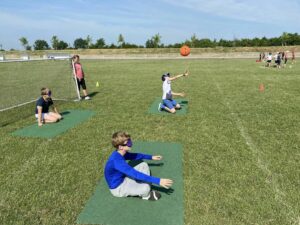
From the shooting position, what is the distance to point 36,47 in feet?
328

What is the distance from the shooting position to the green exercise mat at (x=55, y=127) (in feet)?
25.6

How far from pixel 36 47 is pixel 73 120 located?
336 feet

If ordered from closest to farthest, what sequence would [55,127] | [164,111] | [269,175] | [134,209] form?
[134,209]
[269,175]
[55,127]
[164,111]

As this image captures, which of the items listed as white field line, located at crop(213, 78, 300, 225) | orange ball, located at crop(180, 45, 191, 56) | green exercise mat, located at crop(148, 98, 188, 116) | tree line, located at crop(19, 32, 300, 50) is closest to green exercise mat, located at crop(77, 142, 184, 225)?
white field line, located at crop(213, 78, 300, 225)

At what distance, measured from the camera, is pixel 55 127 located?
8352 mm

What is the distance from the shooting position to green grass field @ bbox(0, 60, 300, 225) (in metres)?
4.24

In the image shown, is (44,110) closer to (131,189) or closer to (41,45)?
(131,189)

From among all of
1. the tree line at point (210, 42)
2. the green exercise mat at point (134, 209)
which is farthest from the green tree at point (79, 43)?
the green exercise mat at point (134, 209)

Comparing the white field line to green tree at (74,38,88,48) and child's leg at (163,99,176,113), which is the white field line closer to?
child's leg at (163,99,176,113)

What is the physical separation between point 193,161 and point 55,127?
4.68 meters

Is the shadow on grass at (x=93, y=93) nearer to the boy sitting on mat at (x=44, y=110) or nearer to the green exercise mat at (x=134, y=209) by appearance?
the boy sitting on mat at (x=44, y=110)

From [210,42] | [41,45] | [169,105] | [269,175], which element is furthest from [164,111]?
[41,45]

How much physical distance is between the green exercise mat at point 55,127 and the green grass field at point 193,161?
354 mm

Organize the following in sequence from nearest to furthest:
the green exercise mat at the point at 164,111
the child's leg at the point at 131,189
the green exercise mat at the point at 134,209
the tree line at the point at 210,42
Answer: the green exercise mat at the point at 134,209, the child's leg at the point at 131,189, the green exercise mat at the point at 164,111, the tree line at the point at 210,42
